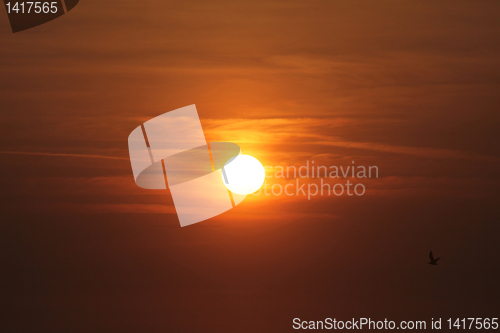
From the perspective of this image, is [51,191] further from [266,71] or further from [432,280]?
[432,280]

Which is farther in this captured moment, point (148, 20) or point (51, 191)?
point (51, 191)

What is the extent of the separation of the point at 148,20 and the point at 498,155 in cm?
175

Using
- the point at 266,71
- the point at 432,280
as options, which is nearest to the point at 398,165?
the point at 432,280

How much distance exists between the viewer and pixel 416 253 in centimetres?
179

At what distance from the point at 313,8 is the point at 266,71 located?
34 centimetres

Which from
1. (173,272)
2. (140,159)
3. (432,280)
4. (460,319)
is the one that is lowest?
(460,319)

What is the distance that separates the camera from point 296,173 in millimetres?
1694

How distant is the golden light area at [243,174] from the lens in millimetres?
1652

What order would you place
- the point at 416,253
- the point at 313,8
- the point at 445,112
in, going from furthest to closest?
the point at 416,253, the point at 445,112, the point at 313,8

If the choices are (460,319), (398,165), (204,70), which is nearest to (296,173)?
(398,165)

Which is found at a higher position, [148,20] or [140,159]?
[148,20]

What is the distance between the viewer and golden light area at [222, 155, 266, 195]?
1652 millimetres

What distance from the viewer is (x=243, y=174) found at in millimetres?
1669

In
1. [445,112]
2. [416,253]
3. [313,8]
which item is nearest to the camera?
[313,8]
